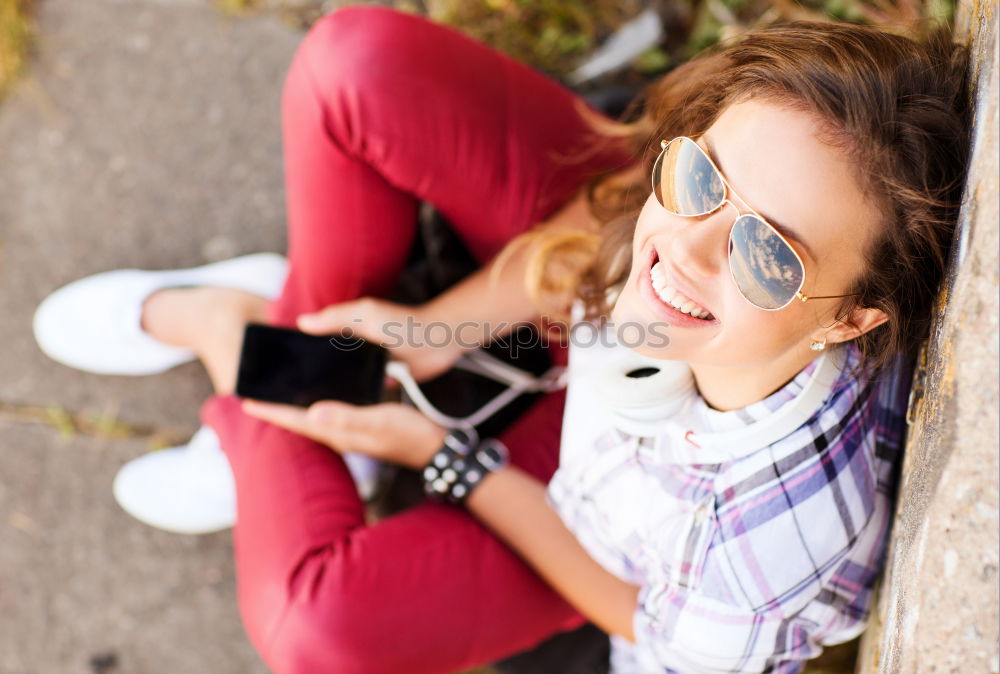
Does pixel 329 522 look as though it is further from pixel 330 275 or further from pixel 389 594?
pixel 330 275

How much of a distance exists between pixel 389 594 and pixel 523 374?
65 cm

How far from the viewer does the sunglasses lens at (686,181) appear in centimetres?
112

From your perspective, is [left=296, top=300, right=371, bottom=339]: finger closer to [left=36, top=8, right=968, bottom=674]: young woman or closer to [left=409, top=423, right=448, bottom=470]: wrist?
[left=36, top=8, right=968, bottom=674]: young woman

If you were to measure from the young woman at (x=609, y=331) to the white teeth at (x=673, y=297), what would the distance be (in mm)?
24

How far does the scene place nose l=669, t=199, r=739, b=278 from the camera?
1.13m

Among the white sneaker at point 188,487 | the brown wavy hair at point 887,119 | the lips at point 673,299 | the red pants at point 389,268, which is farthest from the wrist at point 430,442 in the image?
the brown wavy hair at point 887,119

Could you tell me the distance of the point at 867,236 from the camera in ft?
3.53

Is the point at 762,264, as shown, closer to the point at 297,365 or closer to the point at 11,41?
the point at 297,365

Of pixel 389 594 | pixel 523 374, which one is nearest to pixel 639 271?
pixel 523 374

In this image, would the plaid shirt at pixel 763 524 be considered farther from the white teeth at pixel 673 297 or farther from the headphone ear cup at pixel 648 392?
the white teeth at pixel 673 297

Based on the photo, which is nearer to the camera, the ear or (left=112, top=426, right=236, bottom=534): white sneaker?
→ the ear

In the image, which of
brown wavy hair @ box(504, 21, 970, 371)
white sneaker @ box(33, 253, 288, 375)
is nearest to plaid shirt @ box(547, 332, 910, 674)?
brown wavy hair @ box(504, 21, 970, 371)

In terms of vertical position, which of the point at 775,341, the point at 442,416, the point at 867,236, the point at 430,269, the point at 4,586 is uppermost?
the point at 867,236

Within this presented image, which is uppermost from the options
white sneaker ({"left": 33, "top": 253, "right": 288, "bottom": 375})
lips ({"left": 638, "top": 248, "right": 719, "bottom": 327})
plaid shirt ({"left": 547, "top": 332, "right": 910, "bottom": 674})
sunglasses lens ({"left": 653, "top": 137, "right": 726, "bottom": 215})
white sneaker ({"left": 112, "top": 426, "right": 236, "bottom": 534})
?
sunglasses lens ({"left": 653, "top": 137, "right": 726, "bottom": 215})
